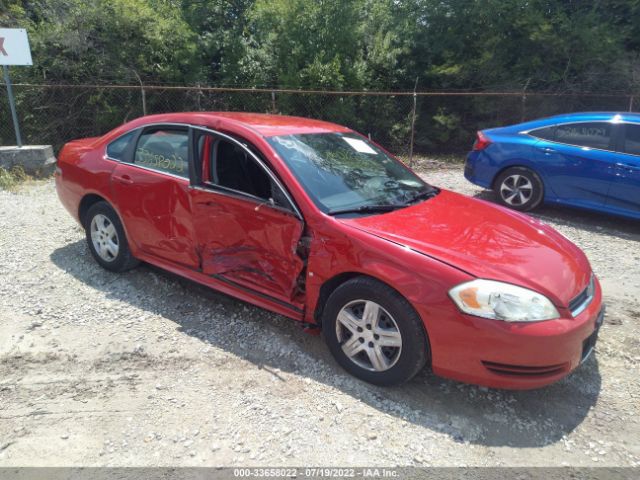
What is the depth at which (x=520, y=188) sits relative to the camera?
23.0ft

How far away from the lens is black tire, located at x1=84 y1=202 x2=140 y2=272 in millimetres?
4434

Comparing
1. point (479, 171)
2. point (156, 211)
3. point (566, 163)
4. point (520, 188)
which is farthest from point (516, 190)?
point (156, 211)

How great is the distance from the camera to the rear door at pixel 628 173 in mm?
5980

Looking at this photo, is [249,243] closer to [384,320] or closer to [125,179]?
[384,320]

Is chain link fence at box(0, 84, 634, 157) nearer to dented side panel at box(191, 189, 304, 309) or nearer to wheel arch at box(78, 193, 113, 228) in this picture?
wheel arch at box(78, 193, 113, 228)

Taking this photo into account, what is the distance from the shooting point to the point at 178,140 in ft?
13.2

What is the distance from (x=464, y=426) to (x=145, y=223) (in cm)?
296

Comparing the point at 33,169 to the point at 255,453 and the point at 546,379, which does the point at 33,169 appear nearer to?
the point at 255,453

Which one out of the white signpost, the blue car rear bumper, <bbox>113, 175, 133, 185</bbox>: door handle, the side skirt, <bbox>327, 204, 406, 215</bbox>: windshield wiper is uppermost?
the white signpost

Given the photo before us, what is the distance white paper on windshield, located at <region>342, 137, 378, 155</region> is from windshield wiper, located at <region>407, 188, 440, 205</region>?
1.88ft

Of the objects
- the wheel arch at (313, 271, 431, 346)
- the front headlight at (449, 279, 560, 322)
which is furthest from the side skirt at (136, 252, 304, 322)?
the front headlight at (449, 279, 560, 322)

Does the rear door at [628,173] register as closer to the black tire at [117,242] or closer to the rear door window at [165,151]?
the rear door window at [165,151]

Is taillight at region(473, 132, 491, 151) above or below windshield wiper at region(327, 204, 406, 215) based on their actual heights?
below

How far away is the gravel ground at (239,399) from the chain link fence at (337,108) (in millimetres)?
7342
